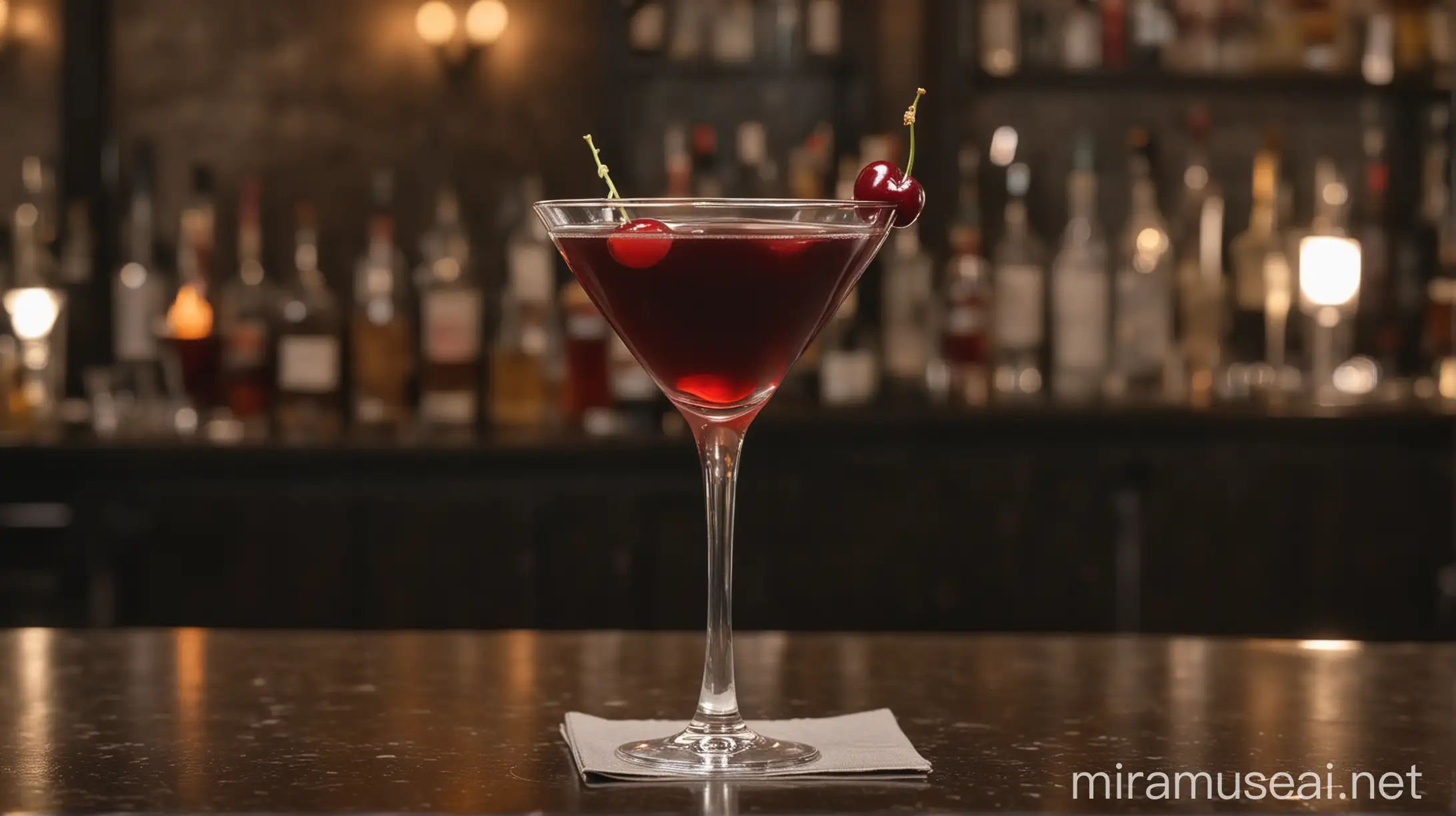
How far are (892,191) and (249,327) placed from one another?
7.29 feet

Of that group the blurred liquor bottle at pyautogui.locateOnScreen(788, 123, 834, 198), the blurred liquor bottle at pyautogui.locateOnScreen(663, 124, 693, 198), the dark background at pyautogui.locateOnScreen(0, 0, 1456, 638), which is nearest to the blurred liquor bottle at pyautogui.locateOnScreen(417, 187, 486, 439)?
the dark background at pyautogui.locateOnScreen(0, 0, 1456, 638)

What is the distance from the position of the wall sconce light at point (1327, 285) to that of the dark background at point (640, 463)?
7.0 inches

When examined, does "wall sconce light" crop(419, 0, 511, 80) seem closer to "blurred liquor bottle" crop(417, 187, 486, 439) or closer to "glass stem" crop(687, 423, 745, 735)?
"blurred liquor bottle" crop(417, 187, 486, 439)

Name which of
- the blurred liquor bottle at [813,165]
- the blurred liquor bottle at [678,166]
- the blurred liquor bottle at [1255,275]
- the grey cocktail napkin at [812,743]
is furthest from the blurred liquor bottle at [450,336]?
the grey cocktail napkin at [812,743]

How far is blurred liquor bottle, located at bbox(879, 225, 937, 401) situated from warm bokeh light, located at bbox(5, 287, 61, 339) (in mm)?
1385

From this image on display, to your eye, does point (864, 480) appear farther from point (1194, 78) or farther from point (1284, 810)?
point (1284, 810)

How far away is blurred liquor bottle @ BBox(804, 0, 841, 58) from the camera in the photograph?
2.90 meters

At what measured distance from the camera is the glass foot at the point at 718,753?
2.10ft

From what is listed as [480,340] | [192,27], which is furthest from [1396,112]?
[192,27]

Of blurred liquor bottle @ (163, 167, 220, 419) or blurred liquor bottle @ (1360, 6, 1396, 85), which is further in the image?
blurred liquor bottle @ (1360, 6, 1396, 85)

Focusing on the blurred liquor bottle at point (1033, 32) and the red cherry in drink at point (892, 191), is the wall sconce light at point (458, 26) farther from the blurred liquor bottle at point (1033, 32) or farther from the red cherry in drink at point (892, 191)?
the red cherry in drink at point (892, 191)

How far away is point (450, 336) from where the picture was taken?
9.02 ft

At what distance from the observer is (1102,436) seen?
2.63 metres

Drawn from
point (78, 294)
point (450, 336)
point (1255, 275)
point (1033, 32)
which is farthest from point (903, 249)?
point (78, 294)
